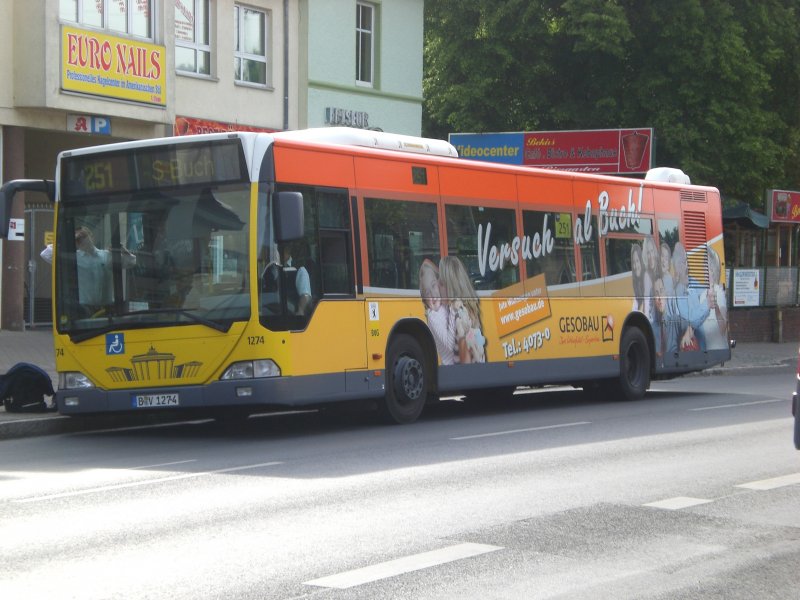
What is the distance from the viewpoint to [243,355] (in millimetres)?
13453

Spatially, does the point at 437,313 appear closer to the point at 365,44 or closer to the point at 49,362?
the point at 49,362

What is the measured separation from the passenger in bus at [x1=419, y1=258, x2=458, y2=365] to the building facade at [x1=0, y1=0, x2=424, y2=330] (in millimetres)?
11228

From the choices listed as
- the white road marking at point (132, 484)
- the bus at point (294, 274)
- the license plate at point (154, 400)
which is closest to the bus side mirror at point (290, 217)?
the bus at point (294, 274)

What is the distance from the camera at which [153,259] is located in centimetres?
1388

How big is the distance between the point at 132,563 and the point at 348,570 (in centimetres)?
111

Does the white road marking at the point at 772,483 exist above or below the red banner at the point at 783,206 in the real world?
below

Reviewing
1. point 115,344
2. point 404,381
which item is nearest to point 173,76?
point 404,381

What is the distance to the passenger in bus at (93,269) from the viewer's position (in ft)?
46.3

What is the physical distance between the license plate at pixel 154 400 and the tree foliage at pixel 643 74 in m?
27.3

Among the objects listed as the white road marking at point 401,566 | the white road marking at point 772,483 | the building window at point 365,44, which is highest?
the building window at point 365,44

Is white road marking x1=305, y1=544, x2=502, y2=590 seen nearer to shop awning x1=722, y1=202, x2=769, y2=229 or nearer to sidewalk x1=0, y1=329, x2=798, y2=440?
sidewalk x1=0, y1=329, x2=798, y2=440

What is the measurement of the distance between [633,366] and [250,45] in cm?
1336

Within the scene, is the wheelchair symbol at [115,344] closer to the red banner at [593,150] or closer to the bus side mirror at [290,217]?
the bus side mirror at [290,217]

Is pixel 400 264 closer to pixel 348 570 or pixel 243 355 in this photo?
pixel 243 355
